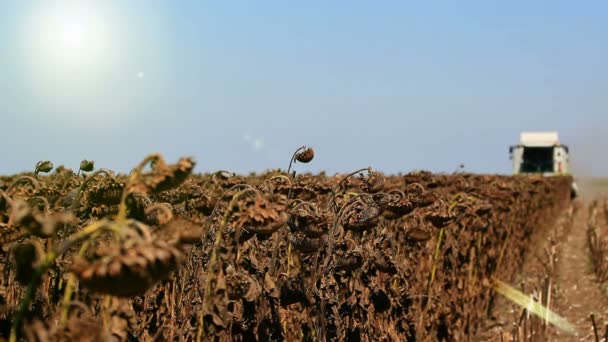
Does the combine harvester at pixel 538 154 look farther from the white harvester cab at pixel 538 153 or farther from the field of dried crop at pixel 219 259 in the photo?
the field of dried crop at pixel 219 259

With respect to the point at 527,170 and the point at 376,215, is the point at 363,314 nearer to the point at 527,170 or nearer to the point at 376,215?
the point at 376,215

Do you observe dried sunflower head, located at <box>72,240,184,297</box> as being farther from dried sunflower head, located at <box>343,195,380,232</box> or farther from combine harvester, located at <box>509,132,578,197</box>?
combine harvester, located at <box>509,132,578,197</box>

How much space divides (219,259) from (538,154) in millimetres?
31561

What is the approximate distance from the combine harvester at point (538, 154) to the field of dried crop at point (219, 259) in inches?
1029

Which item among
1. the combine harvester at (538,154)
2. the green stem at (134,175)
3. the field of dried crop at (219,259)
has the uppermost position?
the combine harvester at (538,154)

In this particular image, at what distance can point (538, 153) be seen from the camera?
32469mm

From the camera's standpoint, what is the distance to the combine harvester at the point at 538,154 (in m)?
→ 31.5

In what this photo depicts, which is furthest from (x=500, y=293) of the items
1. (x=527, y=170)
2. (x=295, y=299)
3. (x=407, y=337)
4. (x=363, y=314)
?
(x=527, y=170)

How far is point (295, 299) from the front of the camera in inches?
131

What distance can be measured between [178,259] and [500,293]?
347 inches

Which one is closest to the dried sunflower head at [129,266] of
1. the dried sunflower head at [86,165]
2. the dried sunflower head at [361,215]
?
the dried sunflower head at [361,215]

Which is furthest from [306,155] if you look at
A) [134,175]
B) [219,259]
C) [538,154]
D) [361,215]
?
[538,154]

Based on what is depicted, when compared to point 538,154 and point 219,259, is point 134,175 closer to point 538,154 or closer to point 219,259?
point 219,259

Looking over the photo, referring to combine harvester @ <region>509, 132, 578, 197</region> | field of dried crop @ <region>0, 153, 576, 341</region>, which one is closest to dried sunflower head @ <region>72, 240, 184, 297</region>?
field of dried crop @ <region>0, 153, 576, 341</region>
